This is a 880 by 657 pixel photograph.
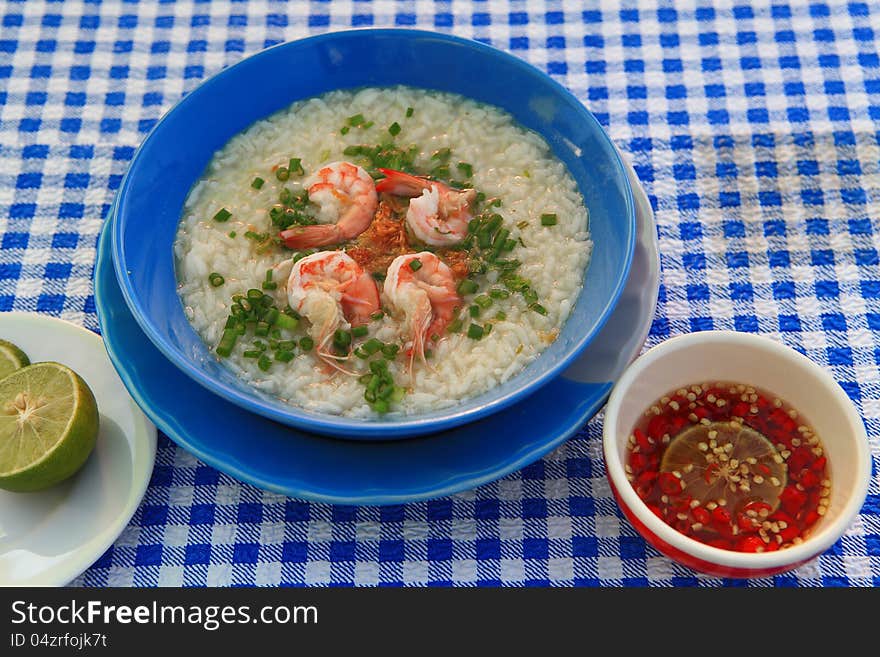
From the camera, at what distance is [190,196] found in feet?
8.80

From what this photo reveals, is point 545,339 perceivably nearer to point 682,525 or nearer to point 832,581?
point 682,525

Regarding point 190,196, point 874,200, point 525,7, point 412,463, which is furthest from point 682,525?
point 525,7

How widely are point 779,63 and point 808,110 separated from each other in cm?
25

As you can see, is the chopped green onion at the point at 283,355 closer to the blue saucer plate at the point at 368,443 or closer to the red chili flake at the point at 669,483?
the blue saucer plate at the point at 368,443

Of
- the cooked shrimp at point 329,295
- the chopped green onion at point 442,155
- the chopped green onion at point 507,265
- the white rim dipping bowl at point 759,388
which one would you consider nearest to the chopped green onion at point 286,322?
the cooked shrimp at point 329,295

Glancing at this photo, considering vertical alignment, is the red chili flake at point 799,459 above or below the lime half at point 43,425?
above

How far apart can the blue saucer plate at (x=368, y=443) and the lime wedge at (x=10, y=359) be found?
281 mm

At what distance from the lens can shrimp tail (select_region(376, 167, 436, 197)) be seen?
8.64 feet

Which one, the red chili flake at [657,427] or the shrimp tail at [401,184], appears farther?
the shrimp tail at [401,184]

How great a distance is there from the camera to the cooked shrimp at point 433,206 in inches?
100

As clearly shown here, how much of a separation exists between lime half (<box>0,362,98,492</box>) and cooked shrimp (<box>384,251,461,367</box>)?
0.83 m

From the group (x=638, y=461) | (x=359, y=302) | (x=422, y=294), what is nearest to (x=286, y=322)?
(x=359, y=302)

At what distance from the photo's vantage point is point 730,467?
229cm

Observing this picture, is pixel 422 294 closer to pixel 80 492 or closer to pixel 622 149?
pixel 80 492
